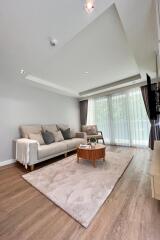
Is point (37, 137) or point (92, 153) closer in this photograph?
point (92, 153)

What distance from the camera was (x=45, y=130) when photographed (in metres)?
3.84

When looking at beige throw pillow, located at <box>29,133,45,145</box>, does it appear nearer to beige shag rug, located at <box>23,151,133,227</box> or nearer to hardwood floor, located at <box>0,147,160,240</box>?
beige shag rug, located at <box>23,151,133,227</box>

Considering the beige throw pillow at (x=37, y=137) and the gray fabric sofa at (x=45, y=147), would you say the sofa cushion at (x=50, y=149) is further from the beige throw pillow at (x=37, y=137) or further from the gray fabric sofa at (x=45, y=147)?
the beige throw pillow at (x=37, y=137)

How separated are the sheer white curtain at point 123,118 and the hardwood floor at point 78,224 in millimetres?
2607

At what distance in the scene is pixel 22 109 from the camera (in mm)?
3625

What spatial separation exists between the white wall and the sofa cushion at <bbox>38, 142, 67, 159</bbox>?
1072 mm

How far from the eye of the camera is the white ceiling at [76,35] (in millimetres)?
1281

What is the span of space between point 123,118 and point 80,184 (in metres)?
3.34

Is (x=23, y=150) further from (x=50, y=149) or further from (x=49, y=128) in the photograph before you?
(x=49, y=128)

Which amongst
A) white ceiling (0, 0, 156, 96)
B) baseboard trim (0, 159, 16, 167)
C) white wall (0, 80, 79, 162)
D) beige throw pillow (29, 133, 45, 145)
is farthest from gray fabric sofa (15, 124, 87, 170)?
white ceiling (0, 0, 156, 96)

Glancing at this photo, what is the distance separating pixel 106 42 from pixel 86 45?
356mm

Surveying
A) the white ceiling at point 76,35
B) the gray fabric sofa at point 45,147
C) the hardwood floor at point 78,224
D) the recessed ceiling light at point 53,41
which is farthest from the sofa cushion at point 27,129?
the recessed ceiling light at point 53,41

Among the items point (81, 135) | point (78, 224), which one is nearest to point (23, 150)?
point (78, 224)

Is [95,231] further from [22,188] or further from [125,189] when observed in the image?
[22,188]
